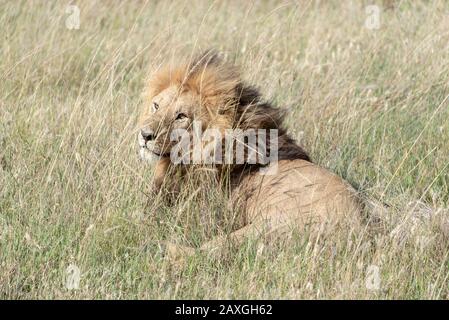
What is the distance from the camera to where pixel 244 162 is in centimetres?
464

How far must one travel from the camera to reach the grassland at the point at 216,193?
3.85 metres

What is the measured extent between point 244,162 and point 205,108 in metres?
0.35

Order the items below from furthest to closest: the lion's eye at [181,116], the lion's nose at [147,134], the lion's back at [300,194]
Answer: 1. the lion's eye at [181,116]
2. the lion's nose at [147,134]
3. the lion's back at [300,194]

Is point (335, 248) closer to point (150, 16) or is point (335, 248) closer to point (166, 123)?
point (166, 123)

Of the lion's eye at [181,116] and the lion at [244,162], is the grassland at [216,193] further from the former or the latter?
the lion's eye at [181,116]

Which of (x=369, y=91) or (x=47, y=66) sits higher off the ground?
(x=369, y=91)

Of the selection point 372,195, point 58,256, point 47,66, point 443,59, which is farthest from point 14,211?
point 443,59

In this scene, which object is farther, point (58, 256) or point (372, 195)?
point (372, 195)

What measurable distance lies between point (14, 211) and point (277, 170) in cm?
123

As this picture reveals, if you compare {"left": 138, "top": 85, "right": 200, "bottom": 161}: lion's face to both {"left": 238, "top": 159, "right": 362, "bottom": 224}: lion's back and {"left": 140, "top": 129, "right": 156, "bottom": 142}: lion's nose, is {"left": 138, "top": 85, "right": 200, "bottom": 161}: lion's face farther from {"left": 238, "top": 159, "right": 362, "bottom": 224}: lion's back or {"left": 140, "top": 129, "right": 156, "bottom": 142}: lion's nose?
{"left": 238, "top": 159, "right": 362, "bottom": 224}: lion's back

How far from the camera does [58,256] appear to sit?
406 centimetres

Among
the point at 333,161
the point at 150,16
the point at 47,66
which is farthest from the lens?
the point at 150,16

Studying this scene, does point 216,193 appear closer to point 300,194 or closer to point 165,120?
point 300,194

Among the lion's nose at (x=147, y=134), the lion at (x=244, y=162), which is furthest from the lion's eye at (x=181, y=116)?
the lion's nose at (x=147, y=134)
